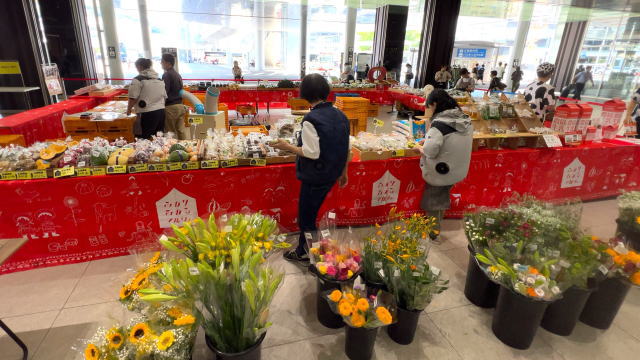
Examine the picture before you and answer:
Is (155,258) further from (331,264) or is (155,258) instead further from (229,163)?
(229,163)

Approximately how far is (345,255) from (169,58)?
4.27m

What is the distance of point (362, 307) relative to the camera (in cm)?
181

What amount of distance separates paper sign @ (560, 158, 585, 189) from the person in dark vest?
3214mm

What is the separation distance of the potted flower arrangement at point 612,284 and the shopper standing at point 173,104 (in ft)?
17.8

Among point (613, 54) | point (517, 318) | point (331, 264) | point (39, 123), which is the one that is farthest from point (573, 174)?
point (613, 54)

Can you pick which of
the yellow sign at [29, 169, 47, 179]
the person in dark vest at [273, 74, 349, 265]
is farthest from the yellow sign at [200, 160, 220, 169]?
the yellow sign at [29, 169, 47, 179]

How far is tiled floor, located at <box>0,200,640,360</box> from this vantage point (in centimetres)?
218

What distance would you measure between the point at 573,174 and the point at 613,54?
48.8 feet

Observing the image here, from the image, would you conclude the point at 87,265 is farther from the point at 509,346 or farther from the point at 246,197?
the point at 509,346

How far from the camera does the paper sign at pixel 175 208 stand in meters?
3.00

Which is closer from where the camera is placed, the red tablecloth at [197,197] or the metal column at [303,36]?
the red tablecloth at [197,197]

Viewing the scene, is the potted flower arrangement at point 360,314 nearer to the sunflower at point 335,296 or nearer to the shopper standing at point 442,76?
the sunflower at point 335,296

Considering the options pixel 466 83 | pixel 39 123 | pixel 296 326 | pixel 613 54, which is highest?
pixel 613 54

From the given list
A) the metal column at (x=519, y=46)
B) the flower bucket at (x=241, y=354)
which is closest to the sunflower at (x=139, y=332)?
the flower bucket at (x=241, y=354)
